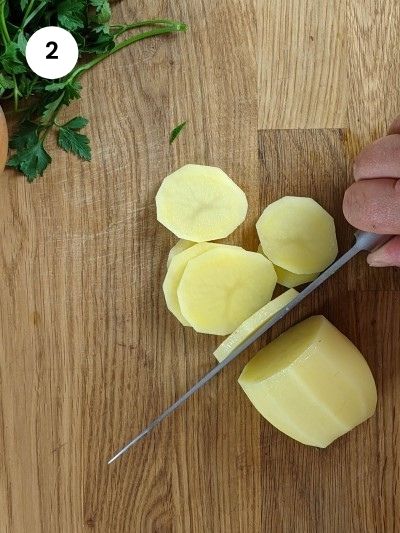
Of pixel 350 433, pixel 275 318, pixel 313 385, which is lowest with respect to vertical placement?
pixel 350 433

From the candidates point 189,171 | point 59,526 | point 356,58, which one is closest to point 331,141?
point 356,58

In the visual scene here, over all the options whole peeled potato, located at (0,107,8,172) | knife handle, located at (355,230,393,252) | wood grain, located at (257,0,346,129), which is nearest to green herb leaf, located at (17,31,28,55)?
whole peeled potato, located at (0,107,8,172)

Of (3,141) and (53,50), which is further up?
(53,50)

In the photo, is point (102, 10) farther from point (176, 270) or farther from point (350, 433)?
point (350, 433)

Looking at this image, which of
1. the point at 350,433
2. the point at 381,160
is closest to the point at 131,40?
the point at 381,160

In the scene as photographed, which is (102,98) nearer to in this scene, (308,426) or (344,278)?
(344,278)

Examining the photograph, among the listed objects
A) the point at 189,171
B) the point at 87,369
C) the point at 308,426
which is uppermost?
the point at 189,171
